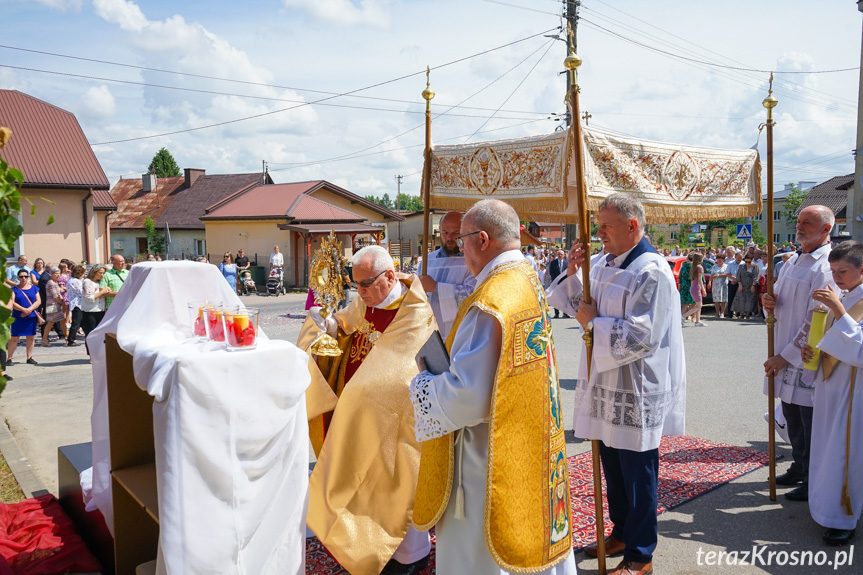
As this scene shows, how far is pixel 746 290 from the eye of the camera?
54.6 ft

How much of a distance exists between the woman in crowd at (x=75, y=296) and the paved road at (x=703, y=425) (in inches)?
15.2

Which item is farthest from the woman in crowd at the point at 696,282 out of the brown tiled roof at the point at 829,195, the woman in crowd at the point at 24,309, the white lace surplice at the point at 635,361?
the brown tiled roof at the point at 829,195

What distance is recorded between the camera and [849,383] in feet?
13.5

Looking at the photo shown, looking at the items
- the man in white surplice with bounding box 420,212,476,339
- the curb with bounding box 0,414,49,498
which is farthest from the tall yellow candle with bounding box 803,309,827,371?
the curb with bounding box 0,414,49,498

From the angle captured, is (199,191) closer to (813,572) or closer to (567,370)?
(567,370)

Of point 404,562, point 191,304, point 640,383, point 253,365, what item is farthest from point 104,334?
point 640,383

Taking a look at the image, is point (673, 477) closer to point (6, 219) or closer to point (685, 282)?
point (6, 219)

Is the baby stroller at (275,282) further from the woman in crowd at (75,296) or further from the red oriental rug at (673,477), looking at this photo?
the red oriental rug at (673,477)

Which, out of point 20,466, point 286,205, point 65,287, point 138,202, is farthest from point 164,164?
point 20,466

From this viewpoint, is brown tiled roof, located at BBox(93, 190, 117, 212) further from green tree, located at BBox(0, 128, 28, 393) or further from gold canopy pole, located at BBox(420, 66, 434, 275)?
green tree, located at BBox(0, 128, 28, 393)

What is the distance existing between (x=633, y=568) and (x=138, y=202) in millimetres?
40104

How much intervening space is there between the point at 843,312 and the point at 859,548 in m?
1.47

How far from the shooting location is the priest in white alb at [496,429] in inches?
108

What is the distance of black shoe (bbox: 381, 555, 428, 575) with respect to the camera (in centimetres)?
377
